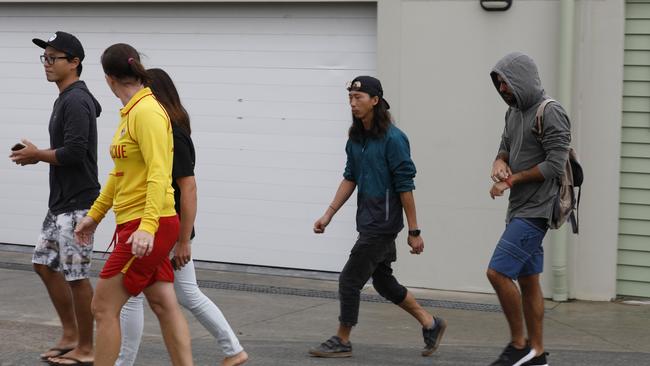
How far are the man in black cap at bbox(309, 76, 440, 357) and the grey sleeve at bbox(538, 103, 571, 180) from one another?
0.99m

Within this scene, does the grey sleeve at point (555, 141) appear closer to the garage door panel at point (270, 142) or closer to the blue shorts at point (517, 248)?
the blue shorts at point (517, 248)

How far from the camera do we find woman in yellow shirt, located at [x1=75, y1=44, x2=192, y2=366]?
17.6ft

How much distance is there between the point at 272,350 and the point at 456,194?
2.76 m

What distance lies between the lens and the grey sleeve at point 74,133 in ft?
21.2

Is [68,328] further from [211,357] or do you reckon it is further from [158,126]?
[158,126]

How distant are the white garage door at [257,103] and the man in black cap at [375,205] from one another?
9.07 feet

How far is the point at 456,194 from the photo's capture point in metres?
9.34

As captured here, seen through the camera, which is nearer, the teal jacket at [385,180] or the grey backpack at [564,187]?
the grey backpack at [564,187]

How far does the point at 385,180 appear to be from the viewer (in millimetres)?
7023

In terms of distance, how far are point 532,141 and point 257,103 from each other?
423cm

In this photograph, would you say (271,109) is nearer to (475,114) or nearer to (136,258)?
(475,114)

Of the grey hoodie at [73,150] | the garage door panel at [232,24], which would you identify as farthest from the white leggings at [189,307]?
the garage door panel at [232,24]

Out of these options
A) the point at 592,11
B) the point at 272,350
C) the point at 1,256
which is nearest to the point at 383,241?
the point at 272,350

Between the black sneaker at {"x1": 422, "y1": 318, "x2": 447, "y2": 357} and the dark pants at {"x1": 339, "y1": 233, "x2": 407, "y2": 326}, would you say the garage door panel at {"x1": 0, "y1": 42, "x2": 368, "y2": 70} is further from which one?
the black sneaker at {"x1": 422, "y1": 318, "x2": 447, "y2": 357}
